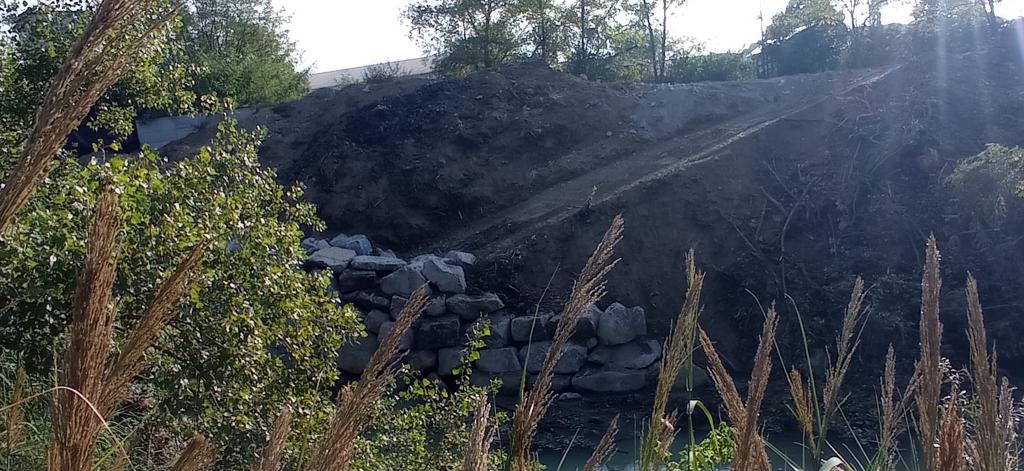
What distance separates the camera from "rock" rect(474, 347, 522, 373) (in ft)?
38.8

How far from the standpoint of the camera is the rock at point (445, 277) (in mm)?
12602

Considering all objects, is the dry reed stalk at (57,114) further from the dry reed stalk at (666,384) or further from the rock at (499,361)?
the rock at (499,361)

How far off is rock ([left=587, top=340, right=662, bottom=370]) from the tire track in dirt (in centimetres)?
262

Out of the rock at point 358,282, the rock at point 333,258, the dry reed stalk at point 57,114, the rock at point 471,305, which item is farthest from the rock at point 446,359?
the dry reed stalk at point 57,114

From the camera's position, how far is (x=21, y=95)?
4719 millimetres

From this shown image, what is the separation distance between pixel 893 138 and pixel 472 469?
49.5 feet

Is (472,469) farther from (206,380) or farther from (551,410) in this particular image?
(551,410)

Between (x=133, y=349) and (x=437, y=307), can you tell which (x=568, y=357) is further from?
(x=133, y=349)

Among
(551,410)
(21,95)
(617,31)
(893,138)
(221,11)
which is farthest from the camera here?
(221,11)

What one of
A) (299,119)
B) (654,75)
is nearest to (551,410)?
(299,119)

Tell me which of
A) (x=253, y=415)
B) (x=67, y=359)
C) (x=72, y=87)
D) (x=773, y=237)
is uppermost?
(x=72, y=87)

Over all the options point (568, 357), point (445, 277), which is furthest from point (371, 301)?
point (568, 357)

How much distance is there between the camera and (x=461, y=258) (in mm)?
13359

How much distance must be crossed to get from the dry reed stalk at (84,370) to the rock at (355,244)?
13.4 metres
